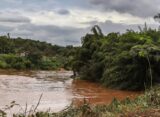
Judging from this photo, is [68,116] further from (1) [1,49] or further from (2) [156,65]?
(1) [1,49]

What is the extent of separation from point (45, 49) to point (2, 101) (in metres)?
73.0

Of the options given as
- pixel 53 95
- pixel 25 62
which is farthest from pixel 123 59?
pixel 25 62

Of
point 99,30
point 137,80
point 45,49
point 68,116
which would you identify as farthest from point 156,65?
point 45,49

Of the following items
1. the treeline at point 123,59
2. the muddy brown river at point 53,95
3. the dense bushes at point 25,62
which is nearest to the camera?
the muddy brown river at point 53,95

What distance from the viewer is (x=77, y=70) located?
4216 centimetres

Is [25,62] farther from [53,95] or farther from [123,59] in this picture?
[53,95]

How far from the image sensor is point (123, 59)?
29.4 metres

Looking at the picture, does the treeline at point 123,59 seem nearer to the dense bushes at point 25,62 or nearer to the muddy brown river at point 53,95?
the muddy brown river at point 53,95

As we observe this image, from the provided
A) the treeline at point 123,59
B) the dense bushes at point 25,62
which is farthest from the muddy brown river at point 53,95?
the dense bushes at point 25,62

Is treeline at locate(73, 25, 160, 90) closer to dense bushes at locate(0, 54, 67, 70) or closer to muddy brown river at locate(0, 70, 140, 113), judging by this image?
muddy brown river at locate(0, 70, 140, 113)

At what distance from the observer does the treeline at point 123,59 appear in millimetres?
28216

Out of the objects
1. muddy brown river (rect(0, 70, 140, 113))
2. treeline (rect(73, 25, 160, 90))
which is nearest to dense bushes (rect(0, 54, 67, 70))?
treeline (rect(73, 25, 160, 90))

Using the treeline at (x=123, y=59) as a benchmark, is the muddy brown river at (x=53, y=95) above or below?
below

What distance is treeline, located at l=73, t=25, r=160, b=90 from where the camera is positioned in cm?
2822
